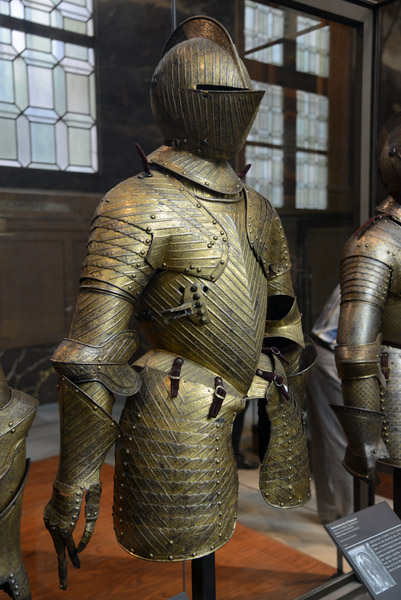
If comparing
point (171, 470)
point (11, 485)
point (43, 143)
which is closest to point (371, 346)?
point (171, 470)

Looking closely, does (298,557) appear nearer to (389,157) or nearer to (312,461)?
(312,461)

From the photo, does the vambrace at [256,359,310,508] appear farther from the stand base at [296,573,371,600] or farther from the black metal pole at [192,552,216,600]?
the stand base at [296,573,371,600]

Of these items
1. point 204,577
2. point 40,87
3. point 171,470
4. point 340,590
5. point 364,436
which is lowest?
point 340,590

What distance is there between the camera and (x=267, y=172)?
3.20m

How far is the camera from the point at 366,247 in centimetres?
220

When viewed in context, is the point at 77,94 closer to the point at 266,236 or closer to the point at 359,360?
the point at 266,236

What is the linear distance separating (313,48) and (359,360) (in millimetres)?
1916

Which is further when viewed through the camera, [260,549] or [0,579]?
[260,549]

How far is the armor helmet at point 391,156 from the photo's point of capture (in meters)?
2.34

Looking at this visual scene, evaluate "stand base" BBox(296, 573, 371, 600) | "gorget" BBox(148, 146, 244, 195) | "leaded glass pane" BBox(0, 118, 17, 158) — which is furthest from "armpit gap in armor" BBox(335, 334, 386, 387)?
"leaded glass pane" BBox(0, 118, 17, 158)

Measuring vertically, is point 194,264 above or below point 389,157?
below

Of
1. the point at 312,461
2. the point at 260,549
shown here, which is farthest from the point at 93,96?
the point at 312,461

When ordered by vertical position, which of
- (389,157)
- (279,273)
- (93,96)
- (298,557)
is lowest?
(298,557)

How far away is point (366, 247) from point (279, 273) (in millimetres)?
423
